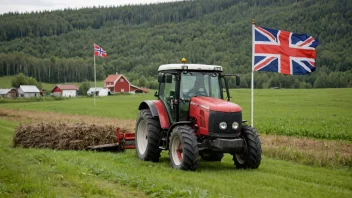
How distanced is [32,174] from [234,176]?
484 cm

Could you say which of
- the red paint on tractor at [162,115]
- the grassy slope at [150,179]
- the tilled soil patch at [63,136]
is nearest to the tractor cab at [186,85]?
the red paint on tractor at [162,115]

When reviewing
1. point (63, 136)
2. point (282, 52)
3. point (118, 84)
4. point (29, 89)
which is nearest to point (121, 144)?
point (63, 136)

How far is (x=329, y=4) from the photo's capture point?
19400cm

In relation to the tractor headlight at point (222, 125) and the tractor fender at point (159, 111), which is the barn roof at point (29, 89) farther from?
the tractor headlight at point (222, 125)

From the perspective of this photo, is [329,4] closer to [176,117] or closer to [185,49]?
[185,49]

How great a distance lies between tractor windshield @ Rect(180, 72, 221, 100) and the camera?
1253 centimetres

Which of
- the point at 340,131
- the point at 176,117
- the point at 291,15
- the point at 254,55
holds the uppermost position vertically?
the point at 291,15

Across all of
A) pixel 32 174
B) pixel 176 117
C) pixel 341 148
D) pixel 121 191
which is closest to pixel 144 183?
pixel 121 191

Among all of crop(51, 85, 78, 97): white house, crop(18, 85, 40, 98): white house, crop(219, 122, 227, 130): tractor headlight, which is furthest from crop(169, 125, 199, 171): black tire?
crop(51, 85, 78, 97): white house

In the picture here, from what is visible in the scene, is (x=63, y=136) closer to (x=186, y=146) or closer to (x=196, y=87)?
(x=196, y=87)

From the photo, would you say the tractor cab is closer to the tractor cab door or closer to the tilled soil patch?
the tractor cab door

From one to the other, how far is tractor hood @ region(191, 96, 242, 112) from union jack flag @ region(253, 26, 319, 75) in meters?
5.51

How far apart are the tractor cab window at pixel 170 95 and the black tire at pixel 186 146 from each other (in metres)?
0.98

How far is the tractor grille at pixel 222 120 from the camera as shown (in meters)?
11.3
